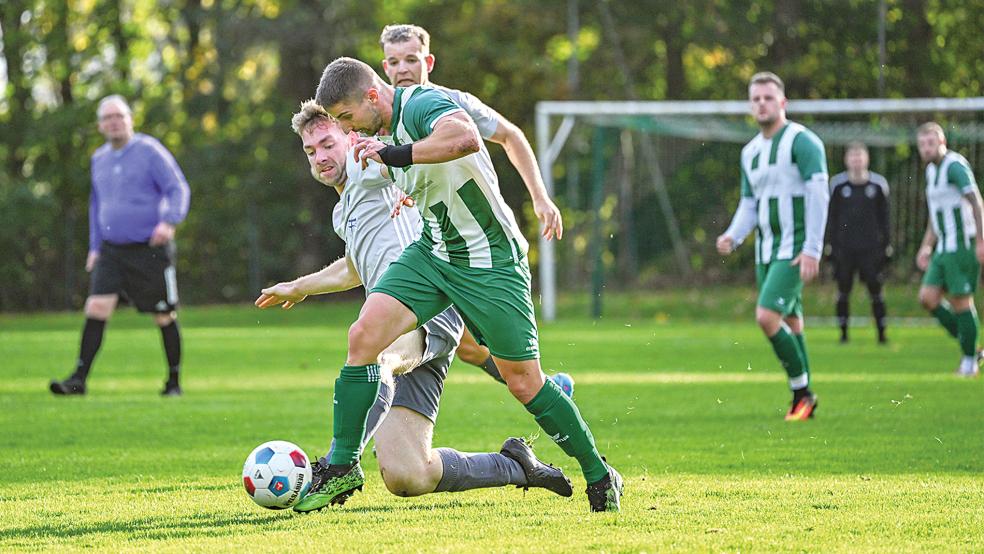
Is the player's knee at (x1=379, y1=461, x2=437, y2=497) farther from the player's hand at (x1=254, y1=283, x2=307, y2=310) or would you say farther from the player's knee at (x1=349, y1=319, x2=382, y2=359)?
the player's hand at (x1=254, y1=283, x2=307, y2=310)

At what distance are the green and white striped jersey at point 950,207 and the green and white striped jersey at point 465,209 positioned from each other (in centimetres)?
826

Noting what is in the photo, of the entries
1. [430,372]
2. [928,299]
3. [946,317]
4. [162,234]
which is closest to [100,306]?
[162,234]

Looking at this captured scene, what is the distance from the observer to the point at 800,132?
9484mm

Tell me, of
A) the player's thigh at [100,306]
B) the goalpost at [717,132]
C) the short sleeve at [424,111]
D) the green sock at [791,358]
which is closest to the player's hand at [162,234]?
the player's thigh at [100,306]

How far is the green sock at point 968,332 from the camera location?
41.0 feet

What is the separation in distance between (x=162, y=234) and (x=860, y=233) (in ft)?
29.7

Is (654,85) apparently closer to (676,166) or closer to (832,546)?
(676,166)

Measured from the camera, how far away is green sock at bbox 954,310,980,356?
12492 mm

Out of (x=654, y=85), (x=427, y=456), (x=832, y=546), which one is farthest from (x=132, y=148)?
(x=654, y=85)

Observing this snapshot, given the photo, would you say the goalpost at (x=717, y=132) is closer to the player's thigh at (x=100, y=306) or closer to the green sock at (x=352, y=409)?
the player's thigh at (x=100, y=306)

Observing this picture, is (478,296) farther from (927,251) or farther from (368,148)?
(927,251)

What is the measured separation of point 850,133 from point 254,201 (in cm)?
1289

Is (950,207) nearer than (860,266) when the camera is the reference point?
Yes

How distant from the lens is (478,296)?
5594 mm
